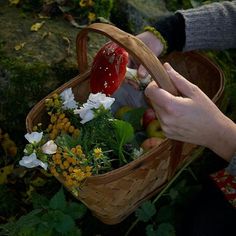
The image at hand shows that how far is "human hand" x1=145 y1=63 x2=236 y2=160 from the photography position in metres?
1.17

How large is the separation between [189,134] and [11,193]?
0.77 metres

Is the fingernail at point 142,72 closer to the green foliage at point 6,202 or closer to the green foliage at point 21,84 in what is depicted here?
the green foliage at point 21,84

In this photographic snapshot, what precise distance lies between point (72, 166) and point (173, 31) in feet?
1.98

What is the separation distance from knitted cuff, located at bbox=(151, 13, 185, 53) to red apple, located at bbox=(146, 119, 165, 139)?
26 centimetres

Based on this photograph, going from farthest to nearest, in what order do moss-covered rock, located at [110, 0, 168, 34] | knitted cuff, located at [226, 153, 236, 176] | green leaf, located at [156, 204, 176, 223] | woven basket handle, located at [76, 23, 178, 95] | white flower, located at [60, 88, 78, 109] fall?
moss-covered rock, located at [110, 0, 168, 34] → green leaf, located at [156, 204, 176, 223] → white flower, located at [60, 88, 78, 109] → knitted cuff, located at [226, 153, 236, 176] → woven basket handle, located at [76, 23, 178, 95]

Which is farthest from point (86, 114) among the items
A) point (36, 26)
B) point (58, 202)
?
point (36, 26)

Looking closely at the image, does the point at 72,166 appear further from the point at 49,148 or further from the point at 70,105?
the point at 70,105

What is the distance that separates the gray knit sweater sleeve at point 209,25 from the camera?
1.54m

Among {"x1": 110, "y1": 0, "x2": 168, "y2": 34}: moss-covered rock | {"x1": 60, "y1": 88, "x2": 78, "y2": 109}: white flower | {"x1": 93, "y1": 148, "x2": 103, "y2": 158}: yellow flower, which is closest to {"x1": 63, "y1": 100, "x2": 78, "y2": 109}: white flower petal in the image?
{"x1": 60, "y1": 88, "x2": 78, "y2": 109}: white flower

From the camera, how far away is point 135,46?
1.16m

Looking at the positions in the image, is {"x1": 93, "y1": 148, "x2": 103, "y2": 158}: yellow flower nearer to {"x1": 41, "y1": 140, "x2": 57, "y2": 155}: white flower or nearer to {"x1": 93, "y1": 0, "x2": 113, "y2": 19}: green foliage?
{"x1": 41, "y1": 140, "x2": 57, "y2": 155}: white flower

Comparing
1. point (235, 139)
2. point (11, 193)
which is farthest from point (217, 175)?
point (11, 193)

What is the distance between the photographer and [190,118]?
3.90ft

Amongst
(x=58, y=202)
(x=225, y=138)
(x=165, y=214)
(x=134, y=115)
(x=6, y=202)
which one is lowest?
(x=6, y=202)
